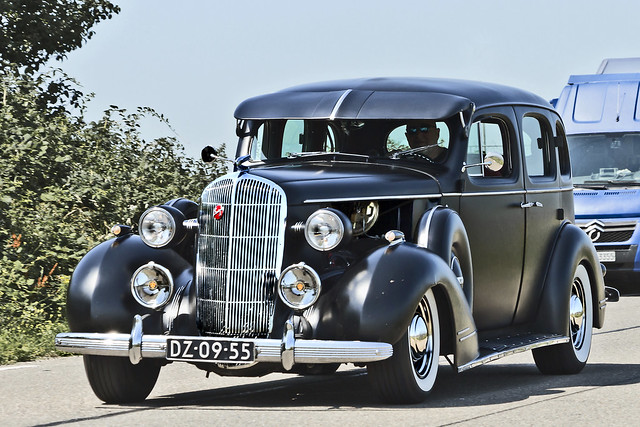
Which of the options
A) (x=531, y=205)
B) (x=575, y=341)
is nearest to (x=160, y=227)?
(x=531, y=205)

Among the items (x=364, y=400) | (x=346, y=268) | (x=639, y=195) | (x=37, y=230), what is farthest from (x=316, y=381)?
(x=639, y=195)

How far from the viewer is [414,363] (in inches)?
326

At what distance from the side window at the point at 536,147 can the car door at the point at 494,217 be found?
228 mm

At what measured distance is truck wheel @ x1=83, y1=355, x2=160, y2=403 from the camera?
8500mm

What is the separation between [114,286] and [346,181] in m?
1.64

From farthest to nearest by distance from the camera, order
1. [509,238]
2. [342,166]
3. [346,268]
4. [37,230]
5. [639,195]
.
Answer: [639,195] → [37,230] → [509,238] → [342,166] → [346,268]

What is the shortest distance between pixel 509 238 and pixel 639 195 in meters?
8.37

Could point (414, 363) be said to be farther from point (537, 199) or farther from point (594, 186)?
point (594, 186)

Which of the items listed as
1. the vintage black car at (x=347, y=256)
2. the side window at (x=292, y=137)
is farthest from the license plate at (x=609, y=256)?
the side window at (x=292, y=137)

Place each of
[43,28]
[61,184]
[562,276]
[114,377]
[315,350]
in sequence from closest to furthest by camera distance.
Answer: [315,350], [114,377], [562,276], [61,184], [43,28]

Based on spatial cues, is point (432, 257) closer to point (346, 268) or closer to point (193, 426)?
point (346, 268)

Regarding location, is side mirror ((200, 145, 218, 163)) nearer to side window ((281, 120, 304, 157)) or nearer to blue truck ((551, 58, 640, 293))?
side window ((281, 120, 304, 157))

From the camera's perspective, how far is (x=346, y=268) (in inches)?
323

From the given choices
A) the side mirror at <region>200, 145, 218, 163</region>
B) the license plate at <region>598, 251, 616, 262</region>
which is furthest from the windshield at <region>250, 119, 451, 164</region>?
the license plate at <region>598, 251, 616, 262</region>
